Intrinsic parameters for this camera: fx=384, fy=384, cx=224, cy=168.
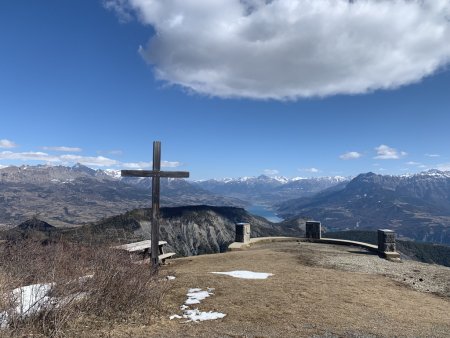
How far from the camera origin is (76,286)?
8.20m

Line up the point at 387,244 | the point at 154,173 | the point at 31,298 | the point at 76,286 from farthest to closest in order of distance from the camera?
the point at 387,244 → the point at 154,173 → the point at 76,286 → the point at 31,298

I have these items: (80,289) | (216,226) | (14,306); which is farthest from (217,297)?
(216,226)

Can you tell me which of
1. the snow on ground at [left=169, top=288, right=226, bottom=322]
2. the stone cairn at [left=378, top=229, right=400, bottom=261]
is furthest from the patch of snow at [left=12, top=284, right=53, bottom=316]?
the stone cairn at [left=378, top=229, right=400, bottom=261]

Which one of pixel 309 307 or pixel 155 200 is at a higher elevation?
pixel 155 200

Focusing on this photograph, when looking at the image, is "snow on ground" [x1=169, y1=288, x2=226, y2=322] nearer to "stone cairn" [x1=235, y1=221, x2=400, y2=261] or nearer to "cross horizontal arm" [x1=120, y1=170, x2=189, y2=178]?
"cross horizontal arm" [x1=120, y1=170, x2=189, y2=178]

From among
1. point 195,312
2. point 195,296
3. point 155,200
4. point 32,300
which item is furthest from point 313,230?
point 32,300

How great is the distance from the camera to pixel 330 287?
12383 mm

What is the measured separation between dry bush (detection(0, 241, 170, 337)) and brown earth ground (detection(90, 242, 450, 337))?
61cm

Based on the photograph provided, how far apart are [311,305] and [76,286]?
596cm

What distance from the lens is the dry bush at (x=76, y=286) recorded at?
715cm

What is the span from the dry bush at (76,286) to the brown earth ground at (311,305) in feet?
2.01

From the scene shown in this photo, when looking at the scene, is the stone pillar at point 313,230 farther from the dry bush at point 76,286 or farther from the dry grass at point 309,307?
the dry bush at point 76,286

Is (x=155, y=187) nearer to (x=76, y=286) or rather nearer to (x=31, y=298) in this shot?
(x=76, y=286)

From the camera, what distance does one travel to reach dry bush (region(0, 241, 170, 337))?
715 cm
